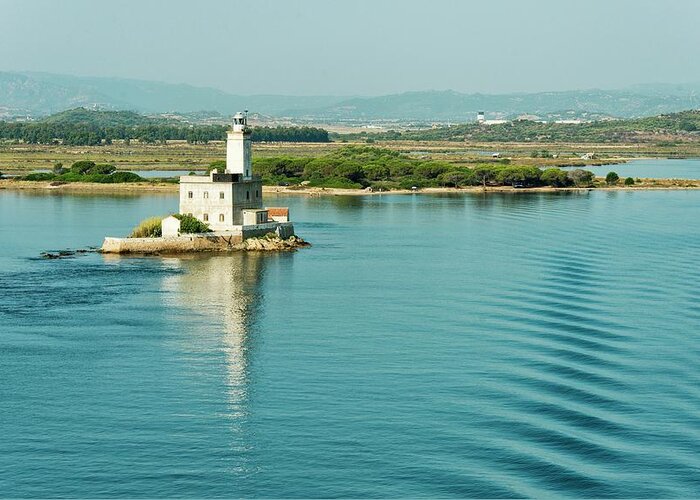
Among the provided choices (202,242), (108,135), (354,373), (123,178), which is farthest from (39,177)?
(108,135)

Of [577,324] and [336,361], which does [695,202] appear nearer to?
[577,324]

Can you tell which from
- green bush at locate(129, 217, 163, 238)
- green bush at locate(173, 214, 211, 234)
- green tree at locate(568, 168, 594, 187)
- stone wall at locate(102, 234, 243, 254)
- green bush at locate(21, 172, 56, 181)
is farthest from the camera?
green tree at locate(568, 168, 594, 187)

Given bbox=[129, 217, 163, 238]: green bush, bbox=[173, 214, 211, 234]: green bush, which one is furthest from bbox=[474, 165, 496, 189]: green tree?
bbox=[129, 217, 163, 238]: green bush

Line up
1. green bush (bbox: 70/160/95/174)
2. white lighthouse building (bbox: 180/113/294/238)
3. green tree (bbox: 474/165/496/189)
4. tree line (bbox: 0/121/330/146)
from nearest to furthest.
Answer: white lighthouse building (bbox: 180/113/294/238), green bush (bbox: 70/160/95/174), green tree (bbox: 474/165/496/189), tree line (bbox: 0/121/330/146)

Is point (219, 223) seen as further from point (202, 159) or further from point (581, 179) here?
point (202, 159)

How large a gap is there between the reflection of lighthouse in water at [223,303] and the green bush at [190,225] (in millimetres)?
2293

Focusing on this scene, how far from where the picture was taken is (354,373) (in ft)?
101

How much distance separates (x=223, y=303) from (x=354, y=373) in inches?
488

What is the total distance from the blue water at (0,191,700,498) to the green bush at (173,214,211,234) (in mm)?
2233

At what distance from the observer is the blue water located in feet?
77.0

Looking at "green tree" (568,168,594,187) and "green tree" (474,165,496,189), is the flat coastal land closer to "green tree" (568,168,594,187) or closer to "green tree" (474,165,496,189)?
"green tree" (568,168,594,187)

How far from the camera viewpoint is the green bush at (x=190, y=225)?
187 ft

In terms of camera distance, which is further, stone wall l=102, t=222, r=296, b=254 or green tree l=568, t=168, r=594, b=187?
green tree l=568, t=168, r=594, b=187

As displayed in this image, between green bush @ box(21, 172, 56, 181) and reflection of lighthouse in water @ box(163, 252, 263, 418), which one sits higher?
green bush @ box(21, 172, 56, 181)
